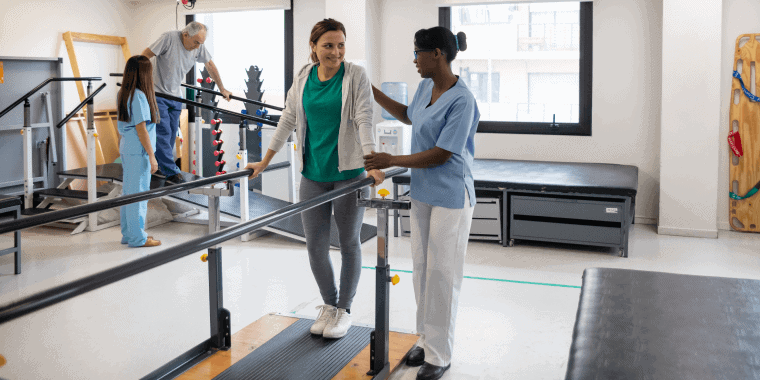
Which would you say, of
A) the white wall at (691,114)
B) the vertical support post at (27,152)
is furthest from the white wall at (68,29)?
the white wall at (691,114)

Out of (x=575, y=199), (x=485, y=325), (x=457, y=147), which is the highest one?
(x=457, y=147)

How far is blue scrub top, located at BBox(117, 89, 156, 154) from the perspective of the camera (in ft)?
16.1

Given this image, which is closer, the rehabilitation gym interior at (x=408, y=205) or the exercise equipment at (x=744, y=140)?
the rehabilitation gym interior at (x=408, y=205)

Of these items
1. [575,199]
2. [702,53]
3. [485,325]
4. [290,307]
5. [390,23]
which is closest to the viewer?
[485,325]

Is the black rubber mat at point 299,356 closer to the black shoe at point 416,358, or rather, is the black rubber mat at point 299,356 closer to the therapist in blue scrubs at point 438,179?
the black shoe at point 416,358

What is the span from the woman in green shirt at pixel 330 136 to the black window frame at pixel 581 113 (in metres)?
4.20

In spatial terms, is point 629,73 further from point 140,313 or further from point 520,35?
point 140,313

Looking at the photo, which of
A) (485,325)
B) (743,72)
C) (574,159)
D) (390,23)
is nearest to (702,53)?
(743,72)

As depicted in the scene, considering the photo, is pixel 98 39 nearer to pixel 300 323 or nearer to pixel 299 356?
pixel 300 323

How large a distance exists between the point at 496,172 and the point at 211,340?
3.55 meters

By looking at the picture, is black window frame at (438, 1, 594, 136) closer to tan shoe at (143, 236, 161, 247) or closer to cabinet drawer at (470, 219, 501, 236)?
cabinet drawer at (470, 219, 501, 236)

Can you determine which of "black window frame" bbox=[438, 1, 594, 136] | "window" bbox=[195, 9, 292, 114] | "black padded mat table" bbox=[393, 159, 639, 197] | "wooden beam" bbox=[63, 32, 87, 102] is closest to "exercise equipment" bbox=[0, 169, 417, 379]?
"black padded mat table" bbox=[393, 159, 639, 197]

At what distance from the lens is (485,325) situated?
362 cm

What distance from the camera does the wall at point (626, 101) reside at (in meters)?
6.24
